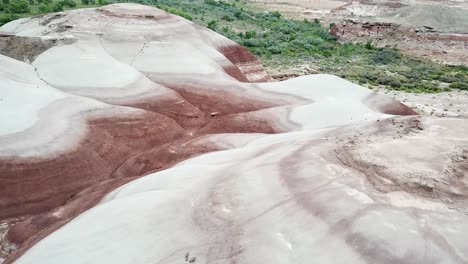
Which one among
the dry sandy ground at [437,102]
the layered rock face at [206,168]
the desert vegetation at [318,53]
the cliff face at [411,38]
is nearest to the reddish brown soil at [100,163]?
the layered rock face at [206,168]

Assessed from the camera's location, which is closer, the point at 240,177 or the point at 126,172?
the point at 240,177

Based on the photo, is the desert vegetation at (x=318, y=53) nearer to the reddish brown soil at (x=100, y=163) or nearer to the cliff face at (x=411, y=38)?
the cliff face at (x=411, y=38)

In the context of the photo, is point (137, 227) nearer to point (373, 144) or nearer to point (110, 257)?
point (110, 257)

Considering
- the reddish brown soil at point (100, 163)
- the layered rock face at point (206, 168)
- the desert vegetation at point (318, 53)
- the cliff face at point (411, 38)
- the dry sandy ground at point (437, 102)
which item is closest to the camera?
the layered rock face at point (206, 168)

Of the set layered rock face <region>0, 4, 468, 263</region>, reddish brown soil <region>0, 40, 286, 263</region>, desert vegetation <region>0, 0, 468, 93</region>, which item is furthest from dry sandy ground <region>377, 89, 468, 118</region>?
reddish brown soil <region>0, 40, 286, 263</region>

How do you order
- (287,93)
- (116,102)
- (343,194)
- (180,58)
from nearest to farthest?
(343,194) → (116,102) → (287,93) → (180,58)

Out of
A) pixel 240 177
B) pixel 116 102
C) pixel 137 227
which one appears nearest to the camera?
pixel 137 227

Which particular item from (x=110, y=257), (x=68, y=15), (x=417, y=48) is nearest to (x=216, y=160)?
(x=110, y=257)
